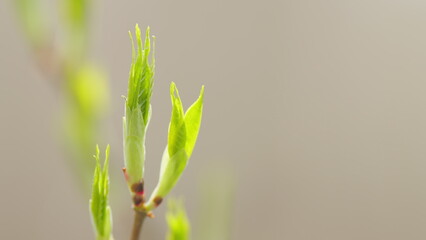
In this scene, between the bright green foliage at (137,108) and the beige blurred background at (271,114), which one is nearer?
the bright green foliage at (137,108)

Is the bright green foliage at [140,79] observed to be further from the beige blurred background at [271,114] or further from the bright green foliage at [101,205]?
the beige blurred background at [271,114]

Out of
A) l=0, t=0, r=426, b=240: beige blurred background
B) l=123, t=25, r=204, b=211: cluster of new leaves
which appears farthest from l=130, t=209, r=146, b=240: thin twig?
l=0, t=0, r=426, b=240: beige blurred background

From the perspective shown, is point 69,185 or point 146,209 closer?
point 146,209

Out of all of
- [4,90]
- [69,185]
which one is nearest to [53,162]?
[69,185]

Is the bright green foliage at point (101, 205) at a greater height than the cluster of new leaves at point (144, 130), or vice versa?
the cluster of new leaves at point (144, 130)

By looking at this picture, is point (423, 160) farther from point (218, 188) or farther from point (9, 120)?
point (9, 120)

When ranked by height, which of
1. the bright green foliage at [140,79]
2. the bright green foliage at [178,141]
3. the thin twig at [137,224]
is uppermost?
the bright green foliage at [140,79]

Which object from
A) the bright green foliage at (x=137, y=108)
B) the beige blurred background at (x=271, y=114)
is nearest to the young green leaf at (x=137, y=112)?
the bright green foliage at (x=137, y=108)

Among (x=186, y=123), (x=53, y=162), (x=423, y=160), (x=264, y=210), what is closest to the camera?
(x=186, y=123)
